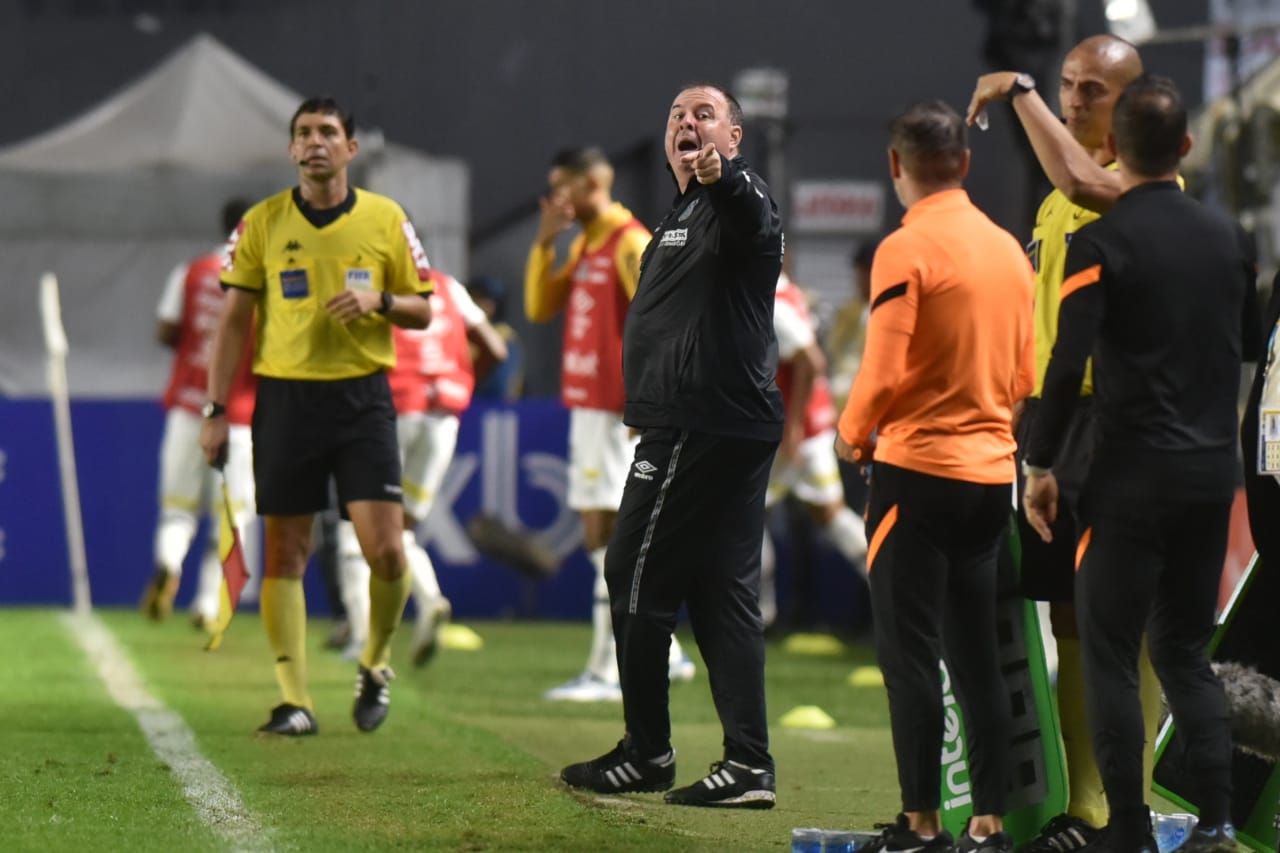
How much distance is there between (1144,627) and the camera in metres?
5.71

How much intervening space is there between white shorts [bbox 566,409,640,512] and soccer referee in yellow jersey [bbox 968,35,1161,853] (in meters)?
3.92

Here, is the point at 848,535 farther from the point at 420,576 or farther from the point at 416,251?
the point at 416,251

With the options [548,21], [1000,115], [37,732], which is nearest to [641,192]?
[548,21]

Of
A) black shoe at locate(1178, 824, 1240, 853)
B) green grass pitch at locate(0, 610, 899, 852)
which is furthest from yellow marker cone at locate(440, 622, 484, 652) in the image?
black shoe at locate(1178, 824, 1240, 853)

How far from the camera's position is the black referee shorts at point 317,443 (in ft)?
26.6

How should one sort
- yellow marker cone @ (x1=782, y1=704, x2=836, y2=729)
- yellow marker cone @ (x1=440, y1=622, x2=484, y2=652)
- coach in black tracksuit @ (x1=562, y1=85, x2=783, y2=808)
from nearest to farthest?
coach in black tracksuit @ (x1=562, y1=85, x2=783, y2=808), yellow marker cone @ (x1=782, y1=704, x2=836, y2=729), yellow marker cone @ (x1=440, y1=622, x2=484, y2=652)

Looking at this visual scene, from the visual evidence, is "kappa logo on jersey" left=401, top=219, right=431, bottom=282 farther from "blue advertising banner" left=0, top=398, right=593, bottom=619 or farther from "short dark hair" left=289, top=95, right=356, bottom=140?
"blue advertising banner" left=0, top=398, right=593, bottom=619

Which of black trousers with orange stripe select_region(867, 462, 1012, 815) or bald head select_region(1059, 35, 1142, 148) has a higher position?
bald head select_region(1059, 35, 1142, 148)

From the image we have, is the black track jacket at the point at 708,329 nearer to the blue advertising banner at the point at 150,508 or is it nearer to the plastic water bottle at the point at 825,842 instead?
the plastic water bottle at the point at 825,842

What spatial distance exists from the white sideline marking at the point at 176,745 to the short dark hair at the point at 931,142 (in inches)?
97.2

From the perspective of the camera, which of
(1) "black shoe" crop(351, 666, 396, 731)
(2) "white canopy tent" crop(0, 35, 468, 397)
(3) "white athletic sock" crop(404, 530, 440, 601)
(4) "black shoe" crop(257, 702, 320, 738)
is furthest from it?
(2) "white canopy tent" crop(0, 35, 468, 397)

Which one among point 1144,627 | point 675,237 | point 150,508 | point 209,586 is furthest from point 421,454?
point 1144,627

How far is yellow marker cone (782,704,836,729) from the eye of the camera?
9.62 meters

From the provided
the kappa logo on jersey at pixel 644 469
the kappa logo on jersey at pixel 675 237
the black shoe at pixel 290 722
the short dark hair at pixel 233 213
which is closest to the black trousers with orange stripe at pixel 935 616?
the kappa logo on jersey at pixel 644 469
